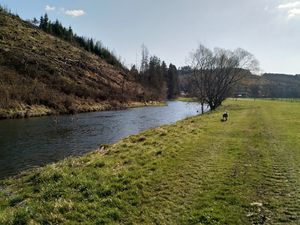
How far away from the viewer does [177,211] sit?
712 cm

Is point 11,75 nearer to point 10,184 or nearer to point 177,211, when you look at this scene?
point 10,184

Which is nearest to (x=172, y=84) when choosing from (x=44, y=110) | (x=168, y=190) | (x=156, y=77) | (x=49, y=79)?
(x=156, y=77)

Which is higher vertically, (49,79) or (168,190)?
(49,79)

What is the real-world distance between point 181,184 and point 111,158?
205 inches

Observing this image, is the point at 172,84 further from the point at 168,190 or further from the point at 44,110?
the point at 168,190

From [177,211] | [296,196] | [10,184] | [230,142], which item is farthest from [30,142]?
[296,196]

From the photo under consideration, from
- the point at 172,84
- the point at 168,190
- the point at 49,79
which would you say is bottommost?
the point at 168,190

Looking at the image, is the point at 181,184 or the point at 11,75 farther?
the point at 11,75

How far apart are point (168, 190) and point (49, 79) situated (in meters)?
56.1

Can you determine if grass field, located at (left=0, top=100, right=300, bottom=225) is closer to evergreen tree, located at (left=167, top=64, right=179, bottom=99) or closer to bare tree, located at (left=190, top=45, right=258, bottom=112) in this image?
bare tree, located at (left=190, top=45, right=258, bottom=112)

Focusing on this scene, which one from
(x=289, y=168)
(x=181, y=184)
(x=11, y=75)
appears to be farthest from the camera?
(x=11, y=75)

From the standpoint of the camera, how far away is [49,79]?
5978 centimetres

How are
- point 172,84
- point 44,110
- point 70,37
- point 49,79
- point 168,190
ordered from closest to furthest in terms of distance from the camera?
point 168,190, point 44,110, point 49,79, point 70,37, point 172,84

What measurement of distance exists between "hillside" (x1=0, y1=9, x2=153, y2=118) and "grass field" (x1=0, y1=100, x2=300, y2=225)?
3156 centimetres
